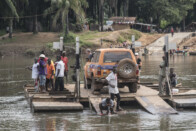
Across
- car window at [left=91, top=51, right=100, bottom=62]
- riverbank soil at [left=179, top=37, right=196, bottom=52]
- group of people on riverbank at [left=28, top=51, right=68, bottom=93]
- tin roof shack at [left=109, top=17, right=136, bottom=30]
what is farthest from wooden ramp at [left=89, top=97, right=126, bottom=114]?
tin roof shack at [left=109, top=17, right=136, bottom=30]

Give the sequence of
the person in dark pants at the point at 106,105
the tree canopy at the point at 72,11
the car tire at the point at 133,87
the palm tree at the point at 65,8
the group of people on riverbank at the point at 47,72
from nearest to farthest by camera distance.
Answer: the person in dark pants at the point at 106,105
the car tire at the point at 133,87
the group of people on riverbank at the point at 47,72
the palm tree at the point at 65,8
the tree canopy at the point at 72,11

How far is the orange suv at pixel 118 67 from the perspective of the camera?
17.1 meters

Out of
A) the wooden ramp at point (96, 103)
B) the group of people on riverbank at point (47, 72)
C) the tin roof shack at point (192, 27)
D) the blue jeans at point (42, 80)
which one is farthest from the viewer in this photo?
the tin roof shack at point (192, 27)

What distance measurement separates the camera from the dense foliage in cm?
5634

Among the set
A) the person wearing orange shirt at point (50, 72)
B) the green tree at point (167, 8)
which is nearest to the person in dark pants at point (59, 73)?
the person wearing orange shirt at point (50, 72)

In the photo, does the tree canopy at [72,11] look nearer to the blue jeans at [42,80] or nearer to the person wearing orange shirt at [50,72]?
the person wearing orange shirt at [50,72]

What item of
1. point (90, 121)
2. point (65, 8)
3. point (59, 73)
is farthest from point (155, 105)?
point (65, 8)

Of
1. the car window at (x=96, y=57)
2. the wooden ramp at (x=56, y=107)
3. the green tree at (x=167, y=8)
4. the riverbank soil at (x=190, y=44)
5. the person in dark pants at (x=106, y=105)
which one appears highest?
the green tree at (x=167, y=8)

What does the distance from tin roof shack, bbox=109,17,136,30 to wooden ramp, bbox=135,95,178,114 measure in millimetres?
56305

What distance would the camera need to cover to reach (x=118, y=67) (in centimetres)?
1702

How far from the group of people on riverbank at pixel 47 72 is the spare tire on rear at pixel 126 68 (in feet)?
8.05

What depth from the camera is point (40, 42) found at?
2343 inches

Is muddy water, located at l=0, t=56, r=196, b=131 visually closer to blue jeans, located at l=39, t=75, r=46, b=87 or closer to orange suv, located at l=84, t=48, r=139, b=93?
orange suv, located at l=84, t=48, r=139, b=93

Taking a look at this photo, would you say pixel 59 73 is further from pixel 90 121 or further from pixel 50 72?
pixel 90 121
